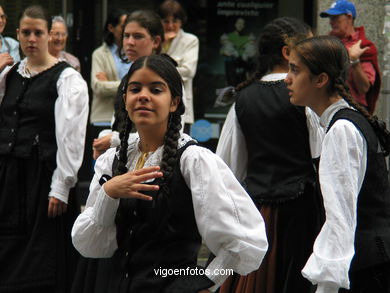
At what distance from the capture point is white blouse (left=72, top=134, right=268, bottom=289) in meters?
3.44

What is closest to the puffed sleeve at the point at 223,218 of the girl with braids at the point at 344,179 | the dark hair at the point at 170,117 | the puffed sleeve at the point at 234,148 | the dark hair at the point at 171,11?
the dark hair at the point at 170,117

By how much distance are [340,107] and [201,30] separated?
579cm

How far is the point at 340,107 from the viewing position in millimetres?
4105

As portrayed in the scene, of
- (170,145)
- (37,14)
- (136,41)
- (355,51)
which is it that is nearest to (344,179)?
(170,145)

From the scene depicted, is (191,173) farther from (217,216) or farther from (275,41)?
(275,41)

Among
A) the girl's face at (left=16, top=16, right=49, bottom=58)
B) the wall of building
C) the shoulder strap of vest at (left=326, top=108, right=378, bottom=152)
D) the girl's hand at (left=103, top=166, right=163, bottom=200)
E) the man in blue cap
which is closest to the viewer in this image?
the girl's hand at (left=103, top=166, right=163, bottom=200)

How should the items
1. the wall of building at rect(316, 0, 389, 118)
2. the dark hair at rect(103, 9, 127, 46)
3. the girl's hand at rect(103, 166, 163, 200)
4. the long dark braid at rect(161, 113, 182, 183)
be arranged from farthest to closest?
the wall of building at rect(316, 0, 389, 118), the dark hair at rect(103, 9, 127, 46), the long dark braid at rect(161, 113, 182, 183), the girl's hand at rect(103, 166, 163, 200)

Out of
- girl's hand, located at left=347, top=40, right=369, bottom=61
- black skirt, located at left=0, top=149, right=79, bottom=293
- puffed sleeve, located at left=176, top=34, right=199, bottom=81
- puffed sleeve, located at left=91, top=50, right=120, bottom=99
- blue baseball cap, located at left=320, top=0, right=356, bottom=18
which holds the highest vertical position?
blue baseball cap, located at left=320, top=0, right=356, bottom=18

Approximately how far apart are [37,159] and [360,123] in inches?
99.0

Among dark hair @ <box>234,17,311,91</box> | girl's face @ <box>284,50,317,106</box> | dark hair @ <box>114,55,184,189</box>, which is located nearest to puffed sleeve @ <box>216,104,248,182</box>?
dark hair @ <box>234,17,311,91</box>

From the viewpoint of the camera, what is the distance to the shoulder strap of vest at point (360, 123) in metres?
3.87

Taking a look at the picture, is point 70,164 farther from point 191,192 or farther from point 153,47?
point 191,192

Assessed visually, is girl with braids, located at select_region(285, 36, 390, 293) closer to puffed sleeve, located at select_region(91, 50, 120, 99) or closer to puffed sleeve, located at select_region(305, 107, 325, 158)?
puffed sleeve, located at select_region(305, 107, 325, 158)

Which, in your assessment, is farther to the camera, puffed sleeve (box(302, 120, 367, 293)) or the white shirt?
the white shirt
